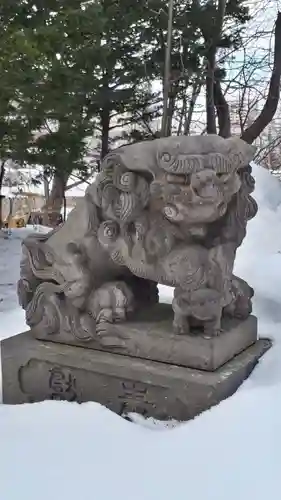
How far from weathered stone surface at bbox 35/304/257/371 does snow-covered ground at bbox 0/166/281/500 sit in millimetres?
87

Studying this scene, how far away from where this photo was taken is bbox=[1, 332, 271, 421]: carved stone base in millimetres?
1096

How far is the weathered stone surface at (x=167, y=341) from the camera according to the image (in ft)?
3.68

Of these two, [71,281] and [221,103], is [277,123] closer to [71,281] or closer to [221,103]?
[221,103]

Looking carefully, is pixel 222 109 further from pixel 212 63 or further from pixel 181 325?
pixel 181 325

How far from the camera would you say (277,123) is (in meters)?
6.47

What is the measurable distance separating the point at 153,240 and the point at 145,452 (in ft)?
1.39

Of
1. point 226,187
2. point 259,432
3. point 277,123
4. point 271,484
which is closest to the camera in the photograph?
point 271,484

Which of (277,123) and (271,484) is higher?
(277,123)

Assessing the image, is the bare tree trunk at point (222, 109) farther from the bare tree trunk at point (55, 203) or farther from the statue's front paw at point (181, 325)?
the statue's front paw at point (181, 325)

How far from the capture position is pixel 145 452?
38.4 inches

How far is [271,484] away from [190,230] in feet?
1.67

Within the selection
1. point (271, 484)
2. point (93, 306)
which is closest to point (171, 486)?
point (271, 484)

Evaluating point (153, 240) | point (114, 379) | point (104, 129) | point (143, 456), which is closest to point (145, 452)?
point (143, 456)

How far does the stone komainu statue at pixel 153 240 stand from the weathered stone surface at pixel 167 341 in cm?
2
